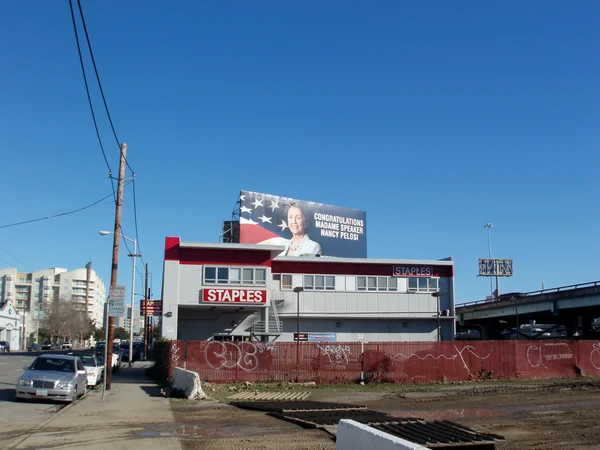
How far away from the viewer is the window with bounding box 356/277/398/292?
44.2 meters

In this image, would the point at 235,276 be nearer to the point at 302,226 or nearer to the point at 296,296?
the point at 296,296

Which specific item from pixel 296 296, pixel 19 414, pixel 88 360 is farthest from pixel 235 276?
pixel 19 414

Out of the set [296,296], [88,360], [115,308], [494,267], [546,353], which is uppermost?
[494,267]

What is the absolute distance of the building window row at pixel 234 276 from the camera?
132ft

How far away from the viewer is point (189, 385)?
68.7 ft

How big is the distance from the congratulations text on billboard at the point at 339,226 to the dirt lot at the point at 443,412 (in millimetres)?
33098

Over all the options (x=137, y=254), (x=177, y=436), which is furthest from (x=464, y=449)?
(x=137, y=254)

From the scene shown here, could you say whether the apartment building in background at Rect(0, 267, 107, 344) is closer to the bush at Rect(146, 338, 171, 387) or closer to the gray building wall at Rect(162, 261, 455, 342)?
the gray building wall at Rect(162, 261, 455, 342)

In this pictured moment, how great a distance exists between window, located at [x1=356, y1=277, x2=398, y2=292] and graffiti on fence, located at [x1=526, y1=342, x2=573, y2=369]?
607 inches

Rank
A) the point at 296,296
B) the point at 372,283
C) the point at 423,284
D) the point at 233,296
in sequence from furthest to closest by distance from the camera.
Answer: the point at 423,284 < the point at 372,283 < the point at 296,296 < the point at 233,296

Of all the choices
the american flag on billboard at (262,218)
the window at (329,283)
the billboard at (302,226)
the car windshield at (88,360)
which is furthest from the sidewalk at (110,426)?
the billboard at (302,226)

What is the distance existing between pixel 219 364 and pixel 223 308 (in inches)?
606

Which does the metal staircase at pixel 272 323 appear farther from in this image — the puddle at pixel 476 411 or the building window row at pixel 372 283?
the puddle at pixel 476 411

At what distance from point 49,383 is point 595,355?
25096 mm
